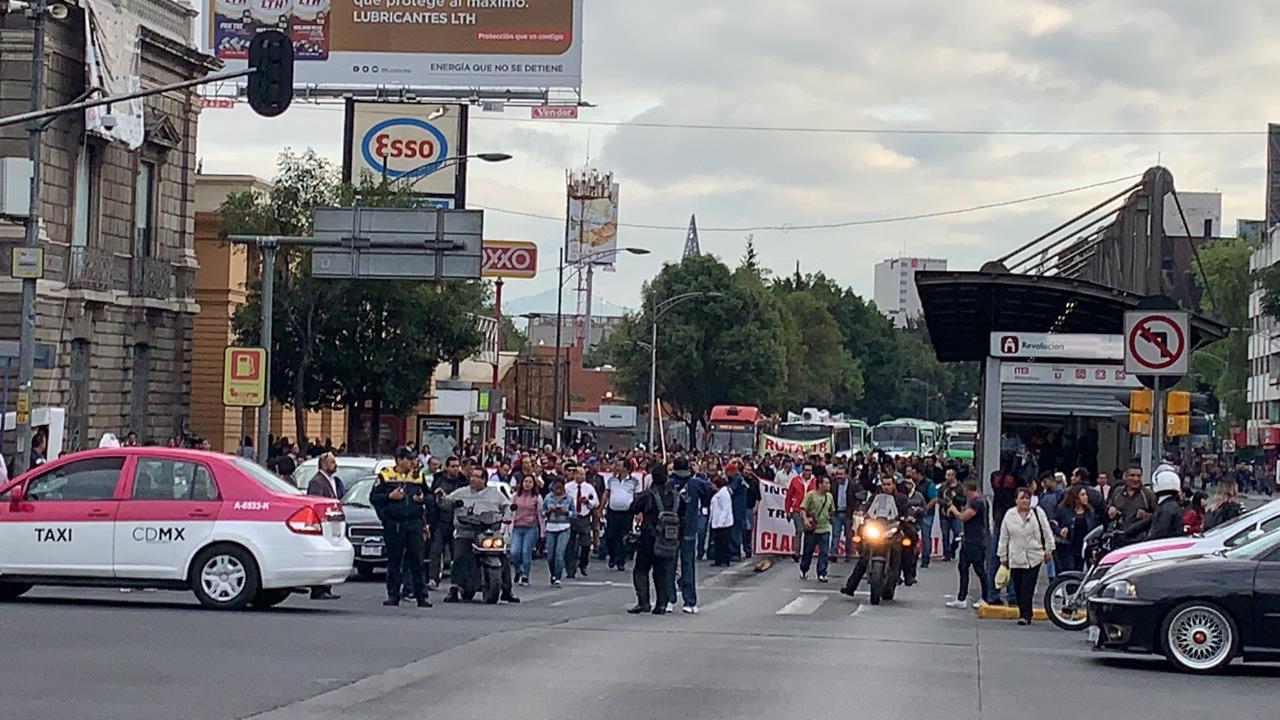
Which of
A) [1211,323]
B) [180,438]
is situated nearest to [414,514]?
[1211,323]

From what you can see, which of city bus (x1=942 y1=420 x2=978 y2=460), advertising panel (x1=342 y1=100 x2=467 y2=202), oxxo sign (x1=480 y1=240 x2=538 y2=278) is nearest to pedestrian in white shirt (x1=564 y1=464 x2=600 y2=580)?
advertising panel (x1=342 y1=100 x2=467 y2=202)

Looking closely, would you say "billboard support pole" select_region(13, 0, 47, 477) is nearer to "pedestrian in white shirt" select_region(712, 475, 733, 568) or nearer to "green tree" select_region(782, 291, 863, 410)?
"pedestrian in white shirt" select_region(712, 475, 733, 568)

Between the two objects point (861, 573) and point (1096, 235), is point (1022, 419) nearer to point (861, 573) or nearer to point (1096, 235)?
point (1096, 235)

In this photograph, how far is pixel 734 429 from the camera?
75.0 m

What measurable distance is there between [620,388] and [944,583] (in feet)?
204

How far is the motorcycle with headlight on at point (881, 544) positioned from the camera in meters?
24.4

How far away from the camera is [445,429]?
1919 inches

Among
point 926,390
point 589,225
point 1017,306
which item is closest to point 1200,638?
point 1017,306

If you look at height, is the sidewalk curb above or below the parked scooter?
below

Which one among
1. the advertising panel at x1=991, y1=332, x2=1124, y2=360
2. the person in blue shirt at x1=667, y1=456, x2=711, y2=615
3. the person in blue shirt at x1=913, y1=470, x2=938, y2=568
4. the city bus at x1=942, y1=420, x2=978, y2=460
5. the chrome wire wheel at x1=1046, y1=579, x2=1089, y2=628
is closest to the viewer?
the chrome wire wheel at x1=1046, y1=579, x2=1089, y2=628

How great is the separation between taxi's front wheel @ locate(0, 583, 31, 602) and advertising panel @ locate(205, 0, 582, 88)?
39935mm

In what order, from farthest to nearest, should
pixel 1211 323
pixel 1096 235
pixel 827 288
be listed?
pixel 827 288, pixel 1096 235, pixel 1211 323

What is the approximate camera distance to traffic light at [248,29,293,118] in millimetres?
21422

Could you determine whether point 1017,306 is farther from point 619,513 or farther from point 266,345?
point 266,345
